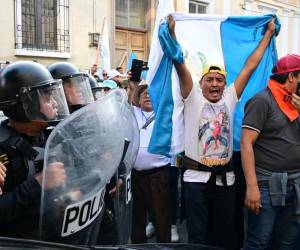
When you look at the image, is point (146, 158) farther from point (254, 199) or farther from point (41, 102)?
point (41, 102)

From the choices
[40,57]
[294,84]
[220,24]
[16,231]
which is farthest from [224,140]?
[40,57]

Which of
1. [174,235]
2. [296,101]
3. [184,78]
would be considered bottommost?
[174,235]

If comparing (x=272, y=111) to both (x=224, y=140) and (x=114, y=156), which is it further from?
(x=114, y=156)

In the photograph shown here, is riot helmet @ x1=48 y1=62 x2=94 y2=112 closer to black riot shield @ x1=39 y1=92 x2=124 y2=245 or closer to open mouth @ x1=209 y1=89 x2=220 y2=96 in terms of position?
open mouth @ x1=209 y1=89 x2=220 y2=96

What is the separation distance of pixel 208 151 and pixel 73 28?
8.37 metres

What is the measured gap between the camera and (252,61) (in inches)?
139

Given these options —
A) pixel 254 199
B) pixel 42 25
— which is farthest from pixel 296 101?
pixel 42 25

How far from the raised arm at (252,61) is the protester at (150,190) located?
38.7 inches

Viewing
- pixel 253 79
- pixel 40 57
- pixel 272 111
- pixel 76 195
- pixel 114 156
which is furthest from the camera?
pixel 40 57

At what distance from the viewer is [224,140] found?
3297 mm

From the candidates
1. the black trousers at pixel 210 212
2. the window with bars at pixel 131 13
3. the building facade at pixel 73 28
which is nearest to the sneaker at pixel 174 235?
the black trousers at pixel 210 212

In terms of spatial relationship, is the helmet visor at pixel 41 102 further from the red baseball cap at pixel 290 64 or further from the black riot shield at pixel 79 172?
the red baseball cap at pixel 290 64

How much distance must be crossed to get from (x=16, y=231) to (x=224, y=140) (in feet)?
5.58

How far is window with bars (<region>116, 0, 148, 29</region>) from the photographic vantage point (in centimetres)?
1291
